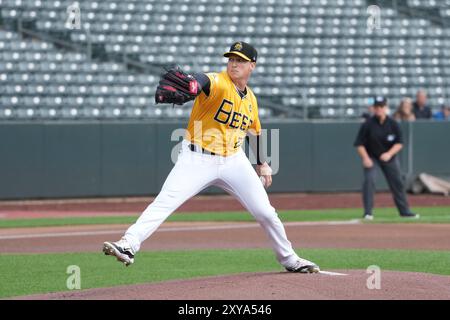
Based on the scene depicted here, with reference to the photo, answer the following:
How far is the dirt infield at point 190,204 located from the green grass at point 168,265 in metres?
6.68

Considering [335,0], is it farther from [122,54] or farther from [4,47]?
[4,47]

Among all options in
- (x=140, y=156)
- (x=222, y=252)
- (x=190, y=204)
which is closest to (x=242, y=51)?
(x=222, y=252)

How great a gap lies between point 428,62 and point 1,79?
10476mm

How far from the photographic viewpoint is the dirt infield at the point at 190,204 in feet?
58.9

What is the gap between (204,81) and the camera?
7.45 m

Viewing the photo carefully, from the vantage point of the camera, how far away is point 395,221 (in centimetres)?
1501

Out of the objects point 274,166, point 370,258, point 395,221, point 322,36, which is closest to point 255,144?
point 370,258

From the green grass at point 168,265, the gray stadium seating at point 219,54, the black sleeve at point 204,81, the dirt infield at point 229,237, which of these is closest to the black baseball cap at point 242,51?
the black sleeve at point 204,81

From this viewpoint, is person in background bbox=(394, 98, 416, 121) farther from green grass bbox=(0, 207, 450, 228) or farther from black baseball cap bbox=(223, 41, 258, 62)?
black baseball cap bbox=(223, 41, 258, 62)

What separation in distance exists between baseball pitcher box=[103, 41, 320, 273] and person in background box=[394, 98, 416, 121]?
12.8 m

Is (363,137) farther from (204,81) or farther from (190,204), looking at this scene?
(204,81)

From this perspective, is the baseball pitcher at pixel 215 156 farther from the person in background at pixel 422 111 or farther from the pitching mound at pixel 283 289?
the person in background at pixel 422 111

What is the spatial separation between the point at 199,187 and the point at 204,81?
34.7 inches

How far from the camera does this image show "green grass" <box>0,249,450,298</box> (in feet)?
28.6
